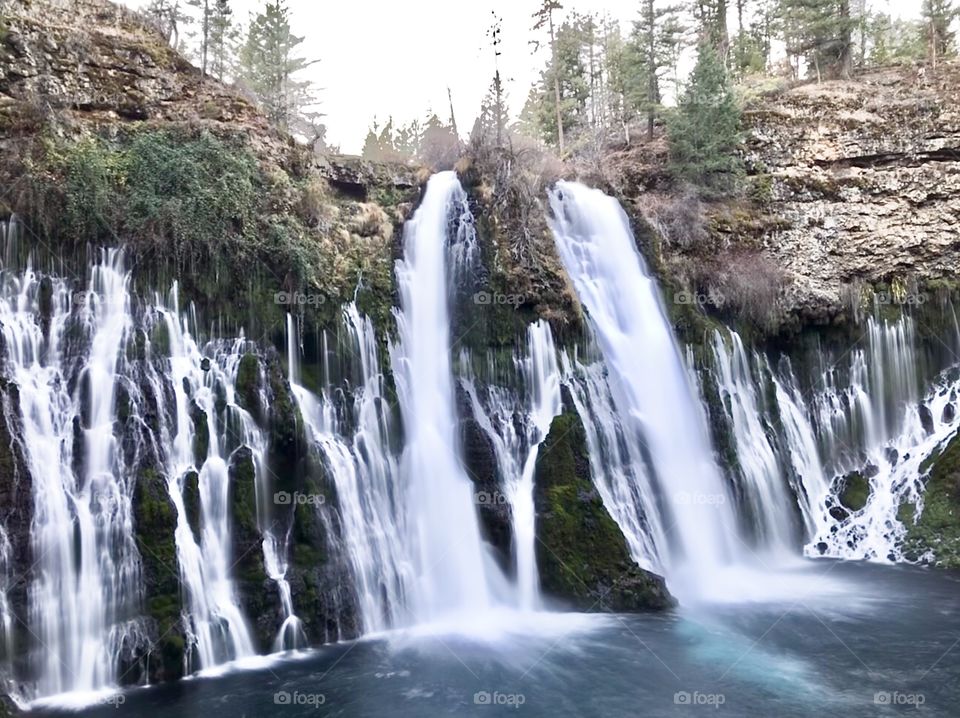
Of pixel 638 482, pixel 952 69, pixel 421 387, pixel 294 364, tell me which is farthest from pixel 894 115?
pixel 294 364

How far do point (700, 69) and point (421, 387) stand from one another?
13537 millimetres

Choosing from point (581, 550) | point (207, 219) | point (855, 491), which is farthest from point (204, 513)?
point (855, 491)

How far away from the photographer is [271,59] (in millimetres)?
30016

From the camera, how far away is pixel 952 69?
2200cm

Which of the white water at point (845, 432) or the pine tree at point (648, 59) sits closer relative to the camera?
the white water at point (845, 432)

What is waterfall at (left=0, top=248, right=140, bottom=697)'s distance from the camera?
9.41 m

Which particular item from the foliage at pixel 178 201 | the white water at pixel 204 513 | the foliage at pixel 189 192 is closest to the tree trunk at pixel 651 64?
the foliage at pixel 178 201

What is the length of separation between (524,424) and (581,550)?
261 cm

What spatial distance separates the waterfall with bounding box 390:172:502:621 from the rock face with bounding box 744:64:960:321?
9.37 metres

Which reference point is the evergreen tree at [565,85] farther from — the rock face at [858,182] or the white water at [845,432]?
the white water at [845,432]

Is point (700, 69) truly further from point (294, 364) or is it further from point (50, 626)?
point (50, 626)

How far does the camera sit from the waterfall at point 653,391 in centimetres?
1432

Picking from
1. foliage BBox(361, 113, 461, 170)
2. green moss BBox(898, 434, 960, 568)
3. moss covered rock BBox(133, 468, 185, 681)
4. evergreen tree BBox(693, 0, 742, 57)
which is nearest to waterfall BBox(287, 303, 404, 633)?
moss covered rock BBox(133, 468, 185, 681)

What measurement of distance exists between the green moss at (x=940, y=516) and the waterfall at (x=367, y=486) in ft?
36.0
